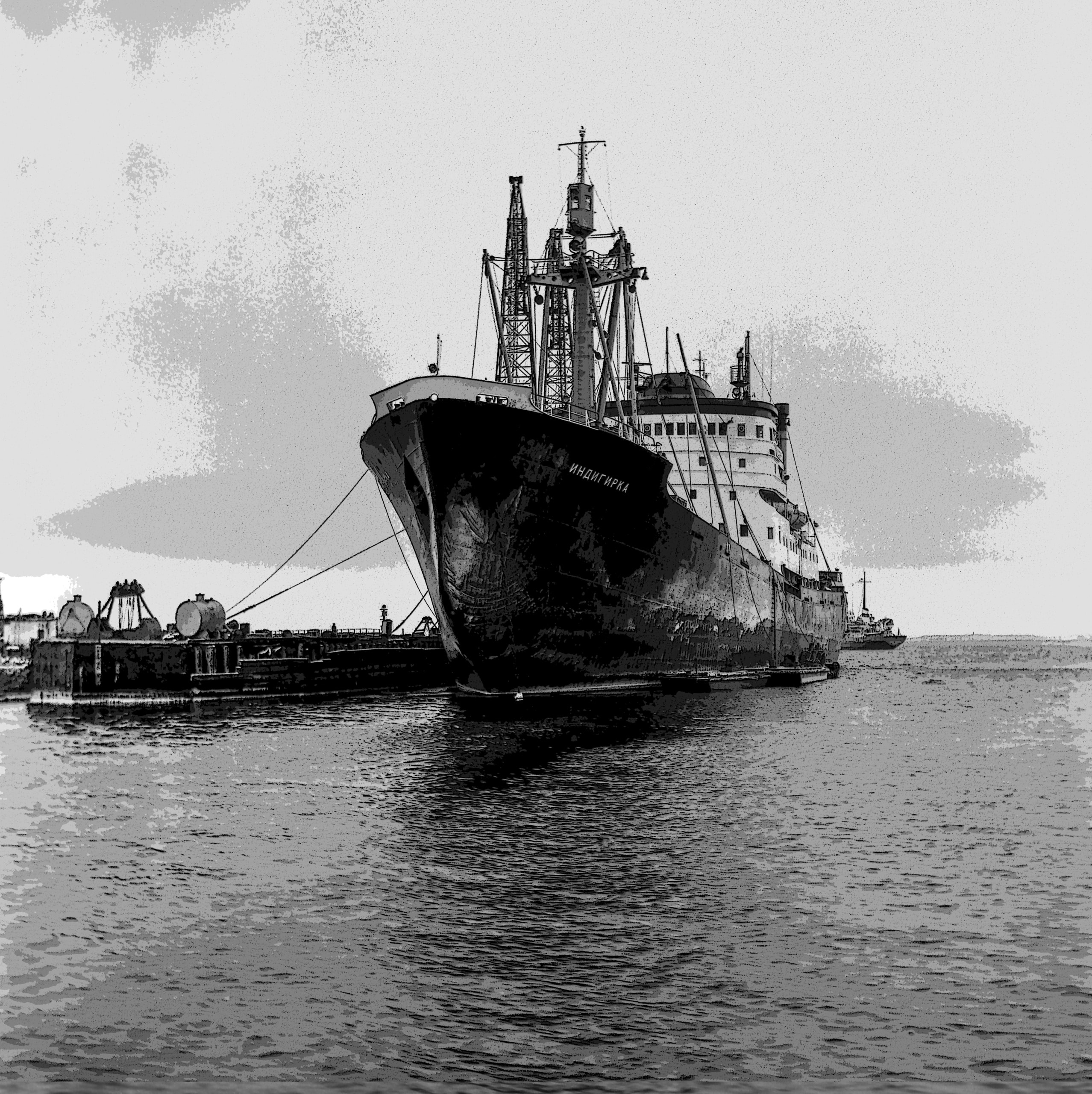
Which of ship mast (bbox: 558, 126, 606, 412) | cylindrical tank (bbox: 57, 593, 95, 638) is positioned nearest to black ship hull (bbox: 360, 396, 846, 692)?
ship mast (bbox: 558, 126, 606, 412)

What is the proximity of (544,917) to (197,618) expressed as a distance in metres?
46.0

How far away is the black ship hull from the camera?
123 feet

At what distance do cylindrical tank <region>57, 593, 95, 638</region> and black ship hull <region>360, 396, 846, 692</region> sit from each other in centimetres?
2129

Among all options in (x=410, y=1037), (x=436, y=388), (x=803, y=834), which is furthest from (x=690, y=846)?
(x=436, y=388)

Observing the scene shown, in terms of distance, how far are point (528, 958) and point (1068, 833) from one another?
12631mm

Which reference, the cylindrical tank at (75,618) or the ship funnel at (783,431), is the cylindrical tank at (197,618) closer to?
the cylindrical tank at (75,618)

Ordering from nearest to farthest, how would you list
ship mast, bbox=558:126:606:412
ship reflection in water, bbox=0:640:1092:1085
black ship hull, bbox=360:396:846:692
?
1. ship reflection in water, bbox=0:640:1092:1085
2. black ship hull, bbox=360:396:846:692
3. ship mast, bbox=558:126:606:412

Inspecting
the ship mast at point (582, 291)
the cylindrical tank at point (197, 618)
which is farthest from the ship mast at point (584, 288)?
the cylindrical tank at point (197, 618)

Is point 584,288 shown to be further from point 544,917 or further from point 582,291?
point 544,917


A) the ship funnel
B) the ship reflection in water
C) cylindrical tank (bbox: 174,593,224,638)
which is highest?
the ship funnel

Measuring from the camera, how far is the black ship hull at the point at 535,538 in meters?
37.6

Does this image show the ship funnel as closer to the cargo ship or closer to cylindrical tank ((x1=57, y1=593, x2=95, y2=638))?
the cargo ship

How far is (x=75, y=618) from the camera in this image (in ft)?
186

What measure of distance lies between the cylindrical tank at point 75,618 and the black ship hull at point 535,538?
69.8 ft
